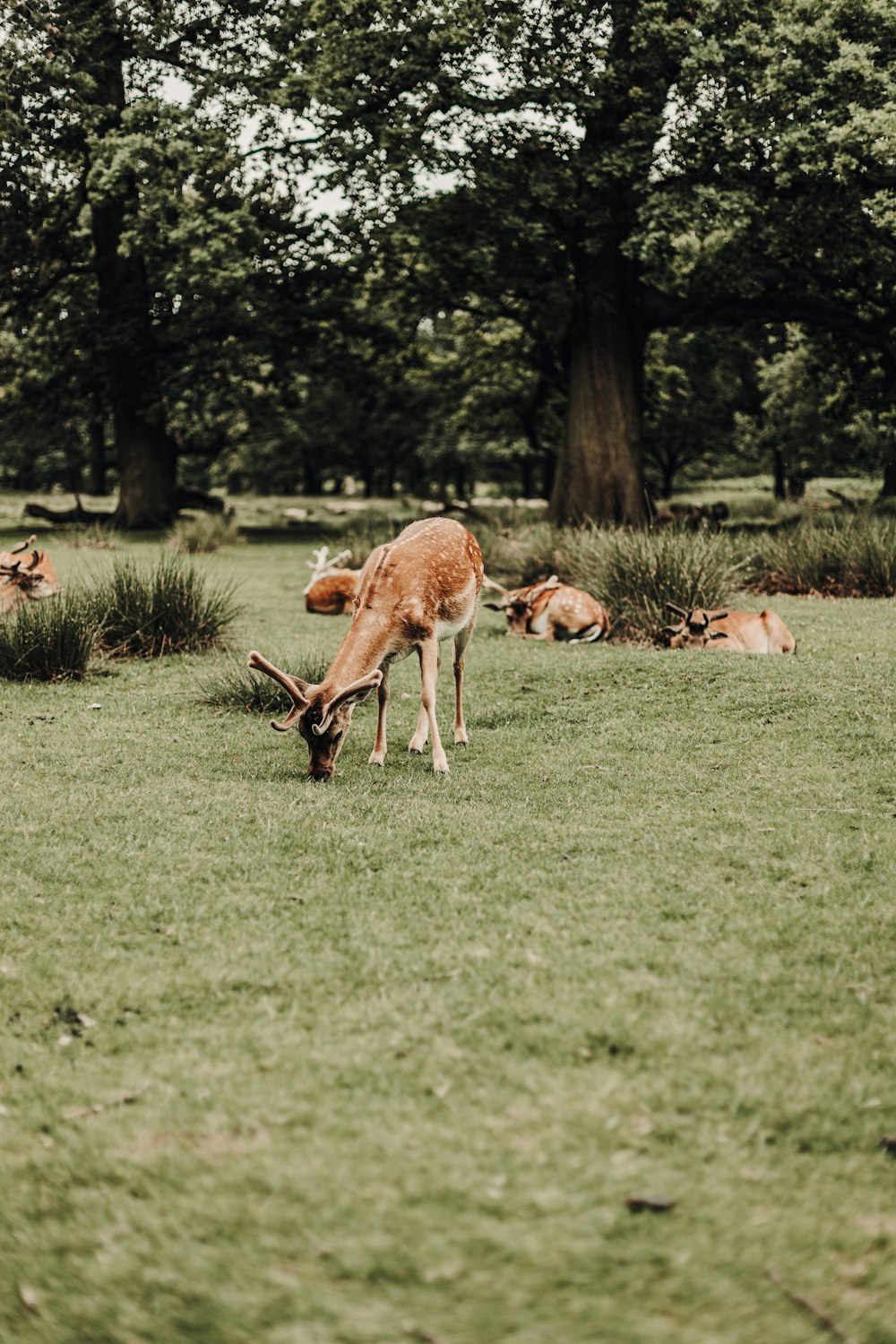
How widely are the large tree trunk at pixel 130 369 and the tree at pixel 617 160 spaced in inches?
239

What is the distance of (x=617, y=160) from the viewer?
57.8ft

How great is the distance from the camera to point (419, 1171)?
3227mm

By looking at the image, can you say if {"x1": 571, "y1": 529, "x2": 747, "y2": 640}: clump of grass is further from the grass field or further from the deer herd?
the grass field

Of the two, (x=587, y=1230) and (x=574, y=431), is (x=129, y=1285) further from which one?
(x=574, y=431)

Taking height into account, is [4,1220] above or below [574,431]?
below

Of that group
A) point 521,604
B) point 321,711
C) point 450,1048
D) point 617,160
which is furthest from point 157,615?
point 617,160

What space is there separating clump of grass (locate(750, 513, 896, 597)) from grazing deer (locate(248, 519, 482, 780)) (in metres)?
7.91

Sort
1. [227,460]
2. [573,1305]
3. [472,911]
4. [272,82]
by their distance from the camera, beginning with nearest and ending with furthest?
[573,1305]
[472,911]
[272,82]
[227,460]

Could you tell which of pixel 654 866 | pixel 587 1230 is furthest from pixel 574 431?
pixel 587 1230

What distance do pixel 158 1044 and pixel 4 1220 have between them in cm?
92

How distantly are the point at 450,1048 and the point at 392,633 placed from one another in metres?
3.65

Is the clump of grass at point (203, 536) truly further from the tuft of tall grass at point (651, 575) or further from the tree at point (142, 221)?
the tuft of tall grass at point (651, 575)

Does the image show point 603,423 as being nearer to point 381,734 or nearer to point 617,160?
point 617,160

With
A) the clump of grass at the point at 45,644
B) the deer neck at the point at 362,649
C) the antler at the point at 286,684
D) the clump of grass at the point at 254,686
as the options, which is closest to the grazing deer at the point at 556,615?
the clump of grass at the point at 254,686
